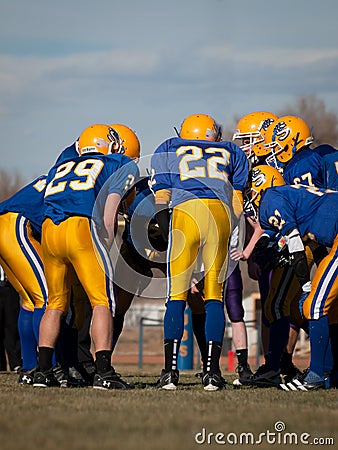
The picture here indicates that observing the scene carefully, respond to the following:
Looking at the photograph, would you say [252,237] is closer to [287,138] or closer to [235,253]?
[235,253]

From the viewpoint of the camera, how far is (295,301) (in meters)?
7.76

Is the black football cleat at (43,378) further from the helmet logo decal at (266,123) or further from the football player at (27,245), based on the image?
the helmet logo decal at (266,123)

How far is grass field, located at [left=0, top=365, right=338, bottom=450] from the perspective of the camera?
382 cm

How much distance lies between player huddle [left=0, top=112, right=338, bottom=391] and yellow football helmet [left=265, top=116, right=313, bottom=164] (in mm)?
14

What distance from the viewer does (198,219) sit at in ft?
22.6

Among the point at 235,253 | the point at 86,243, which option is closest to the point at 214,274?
the point at 235,253

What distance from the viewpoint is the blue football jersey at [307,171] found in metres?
7.47

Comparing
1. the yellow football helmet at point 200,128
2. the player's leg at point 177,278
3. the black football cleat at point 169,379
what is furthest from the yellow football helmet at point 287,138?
the black football cleat at point 169,379

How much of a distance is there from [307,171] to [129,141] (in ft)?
7.30

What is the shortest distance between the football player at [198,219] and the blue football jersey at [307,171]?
0.58 metres

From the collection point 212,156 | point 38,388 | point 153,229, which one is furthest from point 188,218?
point 38,388

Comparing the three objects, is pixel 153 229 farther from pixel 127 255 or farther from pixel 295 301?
pixel 295 301

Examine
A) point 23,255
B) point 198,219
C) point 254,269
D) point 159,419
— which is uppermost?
point 198,219

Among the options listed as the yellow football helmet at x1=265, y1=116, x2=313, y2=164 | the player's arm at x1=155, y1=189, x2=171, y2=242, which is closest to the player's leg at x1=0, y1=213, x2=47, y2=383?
the player's arm at x1=155, y1=189, x2=171, y2=242
